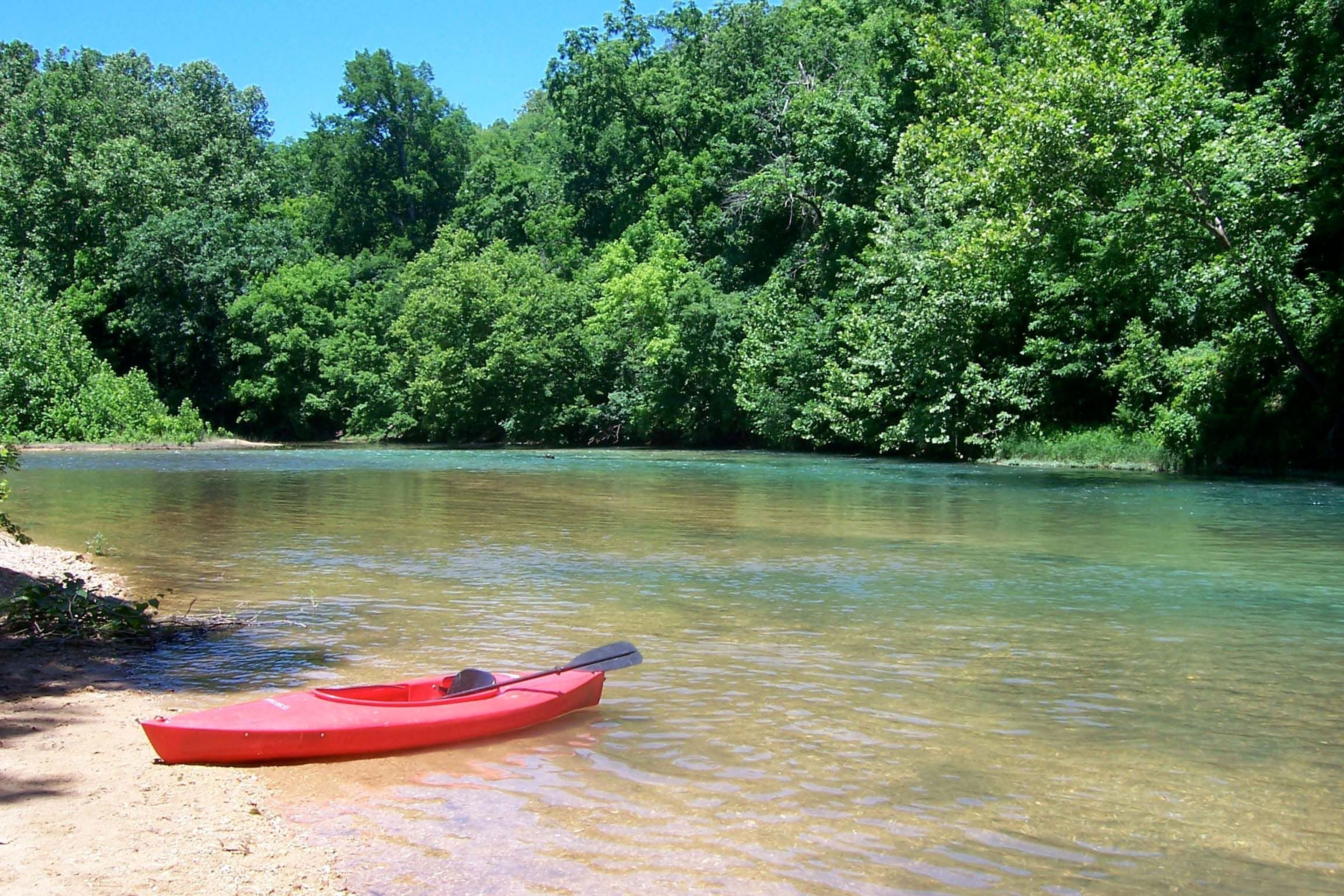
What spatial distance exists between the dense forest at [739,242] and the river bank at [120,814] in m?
22.1

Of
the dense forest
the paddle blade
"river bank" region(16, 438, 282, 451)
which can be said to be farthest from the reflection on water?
"river bank" region(16, 438, 282, 451)

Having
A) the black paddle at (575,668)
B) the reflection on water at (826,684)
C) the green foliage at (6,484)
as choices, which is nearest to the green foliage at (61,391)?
the reflection on water at (826,684)

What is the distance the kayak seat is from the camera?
6707 millimetres

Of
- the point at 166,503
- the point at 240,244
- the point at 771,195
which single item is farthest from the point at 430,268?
the point at 166,503

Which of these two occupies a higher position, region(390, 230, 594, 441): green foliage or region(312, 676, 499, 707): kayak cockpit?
region(390, 230, 594, 441): green foliage

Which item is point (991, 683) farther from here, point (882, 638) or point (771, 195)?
point (771, 195)

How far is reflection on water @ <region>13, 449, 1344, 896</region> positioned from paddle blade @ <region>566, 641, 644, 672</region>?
28 centimetres

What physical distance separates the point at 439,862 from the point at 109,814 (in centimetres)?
157

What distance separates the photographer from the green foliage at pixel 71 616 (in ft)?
27.7

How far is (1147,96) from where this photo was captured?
23.1 m

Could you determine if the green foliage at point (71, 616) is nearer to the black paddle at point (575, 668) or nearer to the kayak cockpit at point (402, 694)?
the kayak cockpit at point (402, 694)

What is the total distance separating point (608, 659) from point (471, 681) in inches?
37.3

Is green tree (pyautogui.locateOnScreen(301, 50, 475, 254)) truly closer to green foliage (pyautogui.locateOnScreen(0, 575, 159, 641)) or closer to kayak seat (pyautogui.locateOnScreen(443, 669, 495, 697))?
green foliage (pyautogui.locateOnScreen(0, 575, 159, 641))

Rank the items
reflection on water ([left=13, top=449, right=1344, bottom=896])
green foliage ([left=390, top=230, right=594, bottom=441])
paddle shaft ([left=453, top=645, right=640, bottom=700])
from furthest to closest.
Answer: green foliage ([left=390, top=230, right=594, bottom=441])
paddle shaft ([left=453, top=645, right=640, bottom=700])
reflection on water ([left=13, top=449, right=1344, bottom=896])
